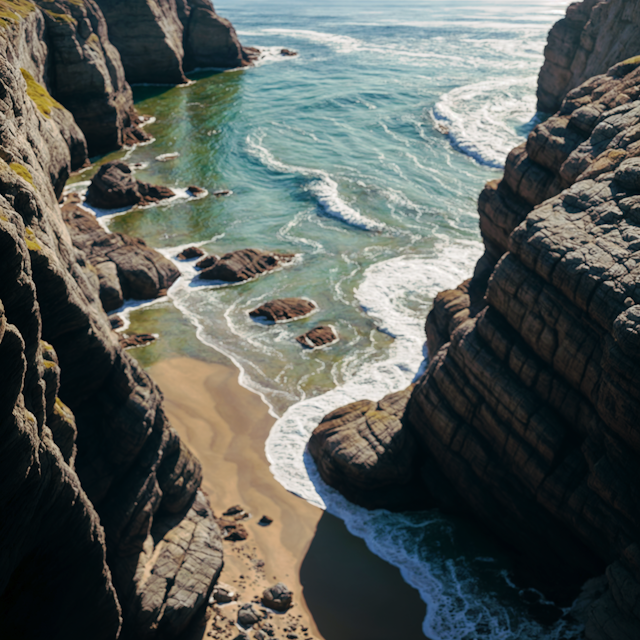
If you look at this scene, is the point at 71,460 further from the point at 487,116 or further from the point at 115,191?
the point at 487,116

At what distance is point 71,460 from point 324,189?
34903 mm

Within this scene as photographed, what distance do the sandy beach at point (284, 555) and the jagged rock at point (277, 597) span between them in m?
0.17

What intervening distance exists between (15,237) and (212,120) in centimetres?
5645

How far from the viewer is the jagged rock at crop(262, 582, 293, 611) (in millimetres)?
13820

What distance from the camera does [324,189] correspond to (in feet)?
141

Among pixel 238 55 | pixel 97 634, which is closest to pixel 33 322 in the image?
pixel 97 634

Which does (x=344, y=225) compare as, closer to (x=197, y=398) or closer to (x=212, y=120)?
(x=197, y=398)

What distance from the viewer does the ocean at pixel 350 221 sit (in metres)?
15.9

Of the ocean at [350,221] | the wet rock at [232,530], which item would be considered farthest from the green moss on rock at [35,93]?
the wet rock at [232,530]

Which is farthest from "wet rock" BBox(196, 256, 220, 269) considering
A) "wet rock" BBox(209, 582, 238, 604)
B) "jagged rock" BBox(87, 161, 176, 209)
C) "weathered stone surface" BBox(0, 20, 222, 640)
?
"wet rock" BBox(209, 582, 238, 604)

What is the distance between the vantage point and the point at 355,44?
94750 mm

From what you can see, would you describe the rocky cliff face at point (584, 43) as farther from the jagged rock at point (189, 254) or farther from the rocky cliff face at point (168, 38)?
the rocky cliff face at point (168, 38)

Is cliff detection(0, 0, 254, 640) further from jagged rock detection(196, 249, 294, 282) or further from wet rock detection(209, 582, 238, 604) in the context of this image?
jagged rock detection(196, 249, 294, 282)

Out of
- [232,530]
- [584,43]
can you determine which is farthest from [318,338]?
[584,43]
